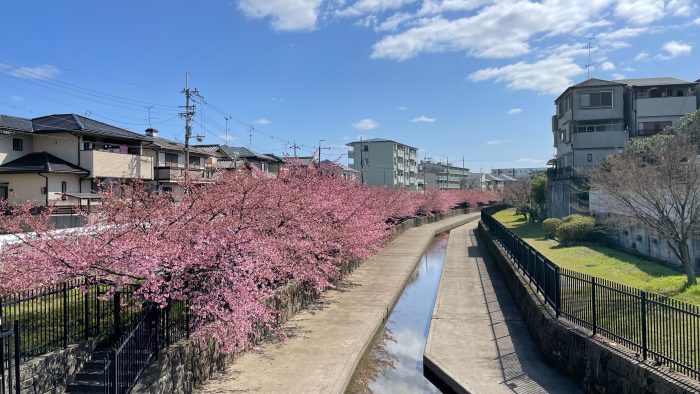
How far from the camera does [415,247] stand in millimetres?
36031

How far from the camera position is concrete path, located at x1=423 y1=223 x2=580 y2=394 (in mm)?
10062

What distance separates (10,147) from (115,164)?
572 cm

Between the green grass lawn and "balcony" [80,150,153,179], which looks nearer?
Answer: the green grass lawn

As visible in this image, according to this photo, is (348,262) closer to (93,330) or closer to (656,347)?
(93,330)

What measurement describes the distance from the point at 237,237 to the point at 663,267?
18588 millimetres

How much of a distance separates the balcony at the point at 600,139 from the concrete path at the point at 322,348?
31055 mm

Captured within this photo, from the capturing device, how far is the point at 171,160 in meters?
39.8

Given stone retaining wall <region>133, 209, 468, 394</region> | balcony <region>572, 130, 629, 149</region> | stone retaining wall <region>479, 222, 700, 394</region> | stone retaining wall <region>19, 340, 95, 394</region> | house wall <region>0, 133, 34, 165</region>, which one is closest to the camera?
stone retaining wall <region>479, 222, 700, 394</region>

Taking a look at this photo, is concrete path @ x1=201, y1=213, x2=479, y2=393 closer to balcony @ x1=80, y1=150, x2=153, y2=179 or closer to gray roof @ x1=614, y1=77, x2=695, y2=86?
balcony @ x1=80, y1=150, x2=153, y2=179

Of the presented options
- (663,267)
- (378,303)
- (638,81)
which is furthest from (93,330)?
(638,81)

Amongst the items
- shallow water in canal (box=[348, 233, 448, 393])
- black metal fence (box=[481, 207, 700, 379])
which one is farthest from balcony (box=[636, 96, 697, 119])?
black metal fence (box=[481, 207, 700, 379])

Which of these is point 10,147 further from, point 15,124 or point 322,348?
A: point 322,348

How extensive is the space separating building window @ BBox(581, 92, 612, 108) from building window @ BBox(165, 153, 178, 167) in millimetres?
37497

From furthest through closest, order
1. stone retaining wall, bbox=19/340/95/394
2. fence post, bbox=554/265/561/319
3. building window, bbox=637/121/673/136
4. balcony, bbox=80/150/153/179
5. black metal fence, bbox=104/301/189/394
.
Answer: building window, bbox=637/121/673/136 → balcony, bbox=80/150/153/179 → fence post, bbox=554/265/561/319 → black metal fence, bbox=104/301/189/394 → stone retaining wall, bbox=19/340/95/394
